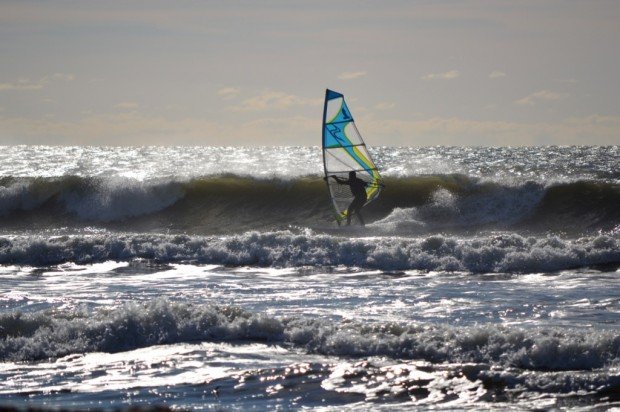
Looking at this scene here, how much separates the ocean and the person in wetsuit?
2.03 ft

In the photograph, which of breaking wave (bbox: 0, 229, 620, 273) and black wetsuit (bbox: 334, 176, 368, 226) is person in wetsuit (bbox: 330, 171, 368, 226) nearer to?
black wetsuit (bbox: 334, 176, 368, 226)

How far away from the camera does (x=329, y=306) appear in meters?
12.4

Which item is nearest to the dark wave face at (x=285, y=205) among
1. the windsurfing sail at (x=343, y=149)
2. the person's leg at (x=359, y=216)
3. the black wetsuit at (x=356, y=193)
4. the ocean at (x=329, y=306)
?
the ocean at (x=329, y=306)

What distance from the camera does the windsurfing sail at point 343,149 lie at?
19375 millimetres

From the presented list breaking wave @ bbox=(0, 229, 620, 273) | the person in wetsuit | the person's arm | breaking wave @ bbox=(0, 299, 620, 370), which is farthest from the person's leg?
breaking wave @ bbox=(0, 299, 620, 370)

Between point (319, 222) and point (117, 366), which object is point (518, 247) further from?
point (117, 366)

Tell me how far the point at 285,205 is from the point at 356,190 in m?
6.05

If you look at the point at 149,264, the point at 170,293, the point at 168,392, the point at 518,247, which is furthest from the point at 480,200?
the point at 168,392

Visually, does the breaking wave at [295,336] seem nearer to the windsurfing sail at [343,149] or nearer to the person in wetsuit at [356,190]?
the windsurfing sail at [343,149]

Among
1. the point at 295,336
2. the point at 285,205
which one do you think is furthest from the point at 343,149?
the point at 295,336

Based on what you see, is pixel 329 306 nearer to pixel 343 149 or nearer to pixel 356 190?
pixel 343 149

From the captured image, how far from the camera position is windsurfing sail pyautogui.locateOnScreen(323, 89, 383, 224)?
19.4 metres

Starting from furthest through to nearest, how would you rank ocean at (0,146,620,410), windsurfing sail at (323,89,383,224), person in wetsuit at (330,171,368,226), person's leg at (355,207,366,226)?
person's leg at (355,207,366,226), person in wetsuit at (330,171,368,226), windsurfing sail at (323,89,383,224), ocean at (0,146,620,410)

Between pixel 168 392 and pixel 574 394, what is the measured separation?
12.2ft
